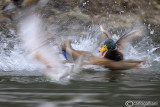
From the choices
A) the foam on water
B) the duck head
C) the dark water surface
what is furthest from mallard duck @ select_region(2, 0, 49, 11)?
the duck head

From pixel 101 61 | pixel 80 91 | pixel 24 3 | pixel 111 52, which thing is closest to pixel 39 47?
pixel 24 3

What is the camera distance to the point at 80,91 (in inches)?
154

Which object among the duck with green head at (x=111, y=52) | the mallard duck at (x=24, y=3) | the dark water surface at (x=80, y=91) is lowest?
the duck with green head at (x=111, y=52)

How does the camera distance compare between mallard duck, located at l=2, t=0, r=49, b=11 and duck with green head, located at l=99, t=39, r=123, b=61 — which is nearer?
mallard duck, located at l=2, t=0, r=49, b=11

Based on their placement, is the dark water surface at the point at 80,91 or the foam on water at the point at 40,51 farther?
the foam on water at the point at 40,51

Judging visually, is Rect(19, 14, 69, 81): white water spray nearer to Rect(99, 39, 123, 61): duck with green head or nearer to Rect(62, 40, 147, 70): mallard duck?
Rect(62, 40, 147, 70): mallard duck

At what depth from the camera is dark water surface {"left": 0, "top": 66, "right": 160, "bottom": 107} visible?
336cm

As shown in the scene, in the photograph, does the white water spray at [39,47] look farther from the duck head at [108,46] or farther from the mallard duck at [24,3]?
the duck head at [108,46]

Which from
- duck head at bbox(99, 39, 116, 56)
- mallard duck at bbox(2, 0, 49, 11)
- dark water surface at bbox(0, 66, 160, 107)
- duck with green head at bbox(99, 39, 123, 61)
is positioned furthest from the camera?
duck head at bbox(99, 39, 116, 56)

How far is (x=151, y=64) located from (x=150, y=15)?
3.27 m

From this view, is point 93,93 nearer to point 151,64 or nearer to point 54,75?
point 54,75

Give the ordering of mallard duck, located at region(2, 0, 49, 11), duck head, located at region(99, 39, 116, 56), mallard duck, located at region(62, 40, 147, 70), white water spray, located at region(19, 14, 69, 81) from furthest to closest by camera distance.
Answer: duck head, located at region(99, 39, 116, 56) → mallard duck, located at region(62, 40, 147, 70) → mallard duck, located at region(2, 0, 49, 11) → white water spray, located at region(19, 14, 69, 81)

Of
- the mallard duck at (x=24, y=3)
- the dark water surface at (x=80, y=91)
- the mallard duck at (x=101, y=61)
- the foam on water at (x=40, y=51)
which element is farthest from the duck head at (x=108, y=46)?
the mallard duck at (x=24, y=3)

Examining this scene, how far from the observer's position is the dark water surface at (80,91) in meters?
3.36
